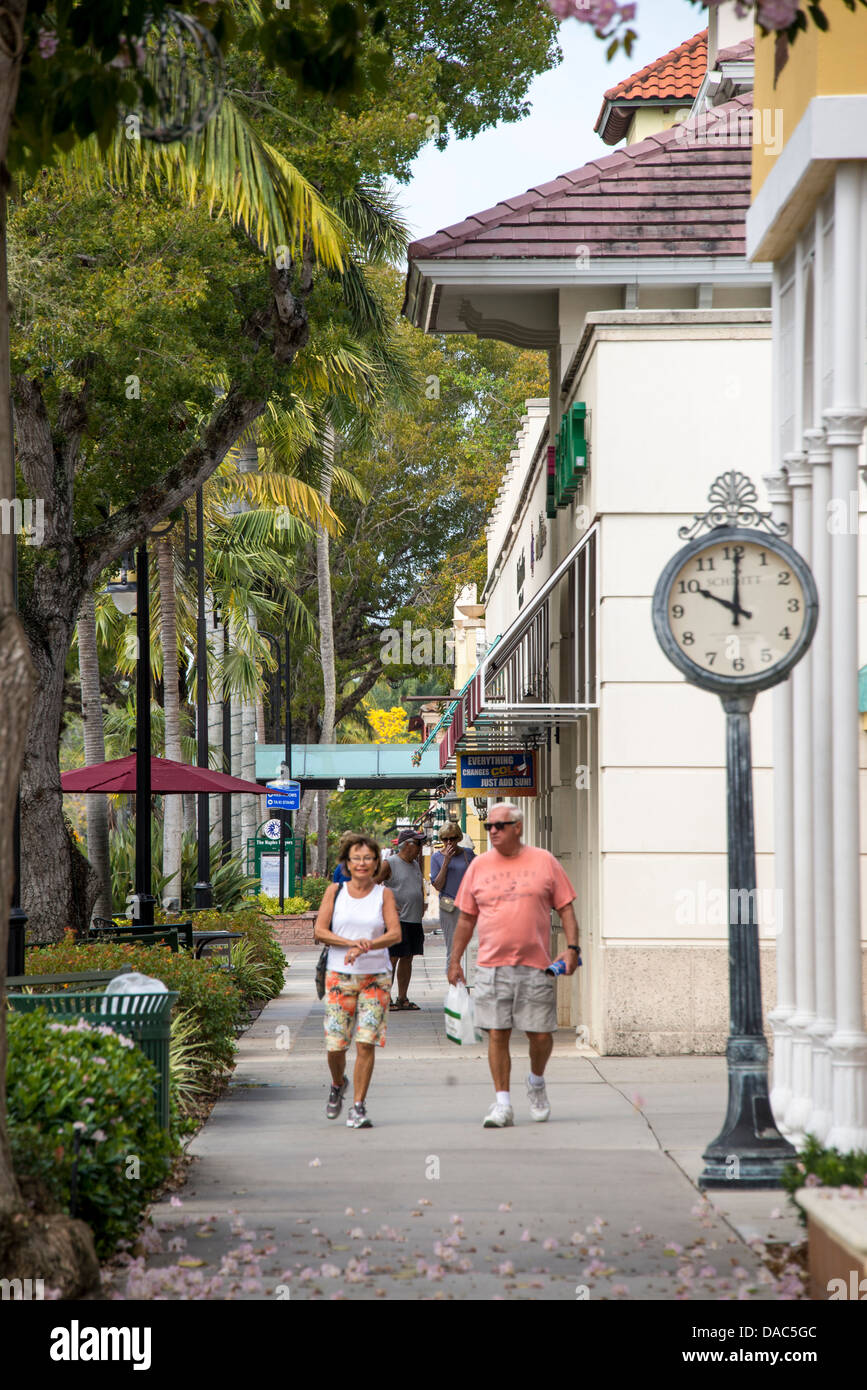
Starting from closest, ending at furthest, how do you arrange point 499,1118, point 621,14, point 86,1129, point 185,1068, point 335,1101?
point 621,14 → point 86,1129 → point 499,1118 → point 185,1068 → point 335,1101

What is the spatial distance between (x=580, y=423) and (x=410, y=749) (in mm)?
32700

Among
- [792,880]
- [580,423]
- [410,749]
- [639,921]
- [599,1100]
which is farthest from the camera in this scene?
[410,749]

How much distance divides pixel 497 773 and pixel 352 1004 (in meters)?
8.06

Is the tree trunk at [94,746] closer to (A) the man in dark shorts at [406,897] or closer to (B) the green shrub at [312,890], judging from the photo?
(A) the man in dark shorts at [406,897]

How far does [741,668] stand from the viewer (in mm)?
8297

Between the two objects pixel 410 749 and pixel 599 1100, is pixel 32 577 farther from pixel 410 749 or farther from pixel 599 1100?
pixel 410 749

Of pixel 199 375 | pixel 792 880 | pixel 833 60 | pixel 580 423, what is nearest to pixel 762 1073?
pixel 792 880

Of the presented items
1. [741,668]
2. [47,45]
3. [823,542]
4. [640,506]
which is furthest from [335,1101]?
[47,45]

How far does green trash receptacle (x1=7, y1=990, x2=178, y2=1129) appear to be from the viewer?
8094mm

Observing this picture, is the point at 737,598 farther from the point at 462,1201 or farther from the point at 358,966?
the point at 358,966

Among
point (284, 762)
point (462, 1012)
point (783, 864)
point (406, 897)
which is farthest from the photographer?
point (284, 762)

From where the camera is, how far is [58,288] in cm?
1464

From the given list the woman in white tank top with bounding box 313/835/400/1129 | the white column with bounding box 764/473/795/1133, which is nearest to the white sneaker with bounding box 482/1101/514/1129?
the woman in white tank top with bounding box 313/835/400/1129

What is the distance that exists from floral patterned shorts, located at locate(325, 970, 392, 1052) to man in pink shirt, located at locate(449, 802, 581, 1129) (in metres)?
0.56
